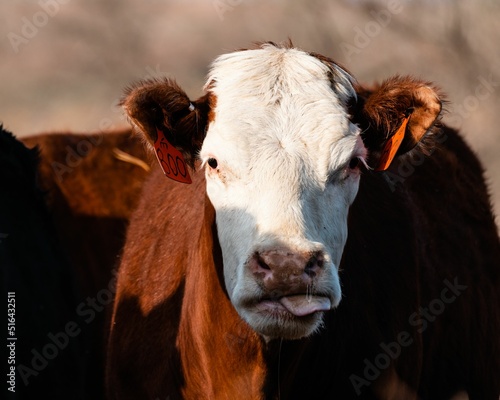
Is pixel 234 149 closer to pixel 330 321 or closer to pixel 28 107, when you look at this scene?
pixel 330 321

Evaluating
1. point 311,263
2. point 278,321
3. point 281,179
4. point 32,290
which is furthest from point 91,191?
point 311,263

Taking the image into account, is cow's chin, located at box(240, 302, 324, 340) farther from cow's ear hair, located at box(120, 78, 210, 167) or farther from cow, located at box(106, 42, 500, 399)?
cow's ear hair, located at box(120, 78, 210, 167)

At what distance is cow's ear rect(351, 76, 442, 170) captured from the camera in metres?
5.24

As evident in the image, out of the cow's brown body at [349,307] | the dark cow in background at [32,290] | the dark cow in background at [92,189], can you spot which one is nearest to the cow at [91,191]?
the dark cow in background at [92,189]

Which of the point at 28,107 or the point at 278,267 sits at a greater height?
the point at 28,107

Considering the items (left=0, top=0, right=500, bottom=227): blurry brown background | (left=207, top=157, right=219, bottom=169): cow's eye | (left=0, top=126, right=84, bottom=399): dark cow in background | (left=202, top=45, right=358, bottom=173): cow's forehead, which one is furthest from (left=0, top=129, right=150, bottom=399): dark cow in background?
(left=0, top=0, right=500, bottom=227): blurry brown background

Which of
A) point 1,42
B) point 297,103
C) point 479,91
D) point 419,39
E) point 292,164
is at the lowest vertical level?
point 292,164

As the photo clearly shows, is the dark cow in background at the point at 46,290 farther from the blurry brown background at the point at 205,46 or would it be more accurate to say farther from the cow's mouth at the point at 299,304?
the blurry brown background at the point at 205,46

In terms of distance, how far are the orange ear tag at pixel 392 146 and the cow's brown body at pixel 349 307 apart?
1.74ft

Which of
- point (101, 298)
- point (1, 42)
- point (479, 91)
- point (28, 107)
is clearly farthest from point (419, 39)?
point (1, 42)

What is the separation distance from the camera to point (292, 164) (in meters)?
4.73

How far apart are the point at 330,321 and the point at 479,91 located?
10.1 meters

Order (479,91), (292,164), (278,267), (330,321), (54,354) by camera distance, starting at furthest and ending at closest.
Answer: (479,91) < (54,354) < (330,321) < (292,164) < (278,267)

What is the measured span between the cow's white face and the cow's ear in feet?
0.45
